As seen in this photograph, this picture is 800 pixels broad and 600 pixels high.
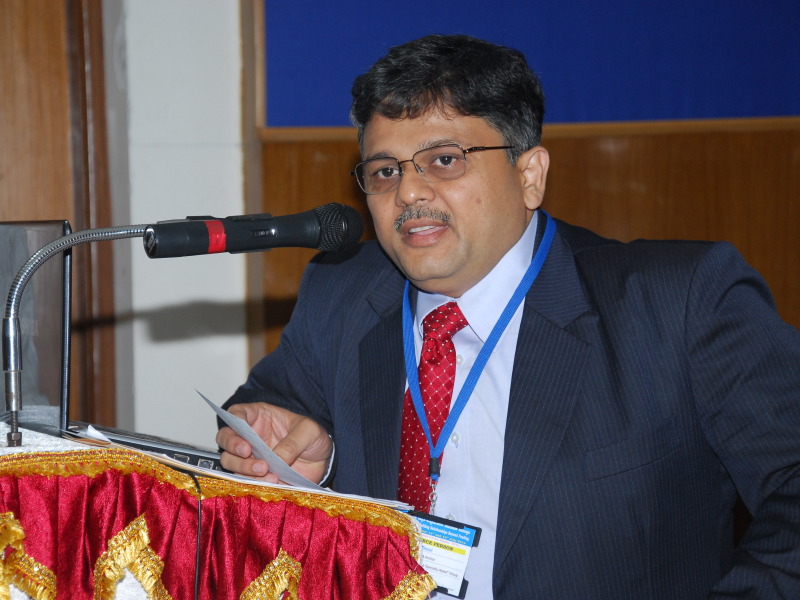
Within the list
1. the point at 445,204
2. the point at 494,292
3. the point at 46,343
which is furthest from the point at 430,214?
the point at 46,343

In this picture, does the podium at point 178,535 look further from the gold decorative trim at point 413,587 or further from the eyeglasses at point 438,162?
the eyeglasses at point 438,162

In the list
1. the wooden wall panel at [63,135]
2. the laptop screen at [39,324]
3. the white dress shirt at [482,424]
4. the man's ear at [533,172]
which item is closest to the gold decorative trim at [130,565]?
the laptop screen at [39,324]

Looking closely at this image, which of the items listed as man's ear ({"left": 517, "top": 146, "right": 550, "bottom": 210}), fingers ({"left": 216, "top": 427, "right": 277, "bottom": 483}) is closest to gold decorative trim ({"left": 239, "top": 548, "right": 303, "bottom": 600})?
fingers ({"left": 216, "top": 427, "right": 277, "bottom": 483})

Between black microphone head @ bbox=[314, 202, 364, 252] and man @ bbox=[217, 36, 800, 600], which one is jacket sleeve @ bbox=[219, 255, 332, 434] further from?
black microphone head @ bbox=[314, 202, 364, 252]

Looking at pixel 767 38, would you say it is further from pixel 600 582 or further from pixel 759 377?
pixel 600 582

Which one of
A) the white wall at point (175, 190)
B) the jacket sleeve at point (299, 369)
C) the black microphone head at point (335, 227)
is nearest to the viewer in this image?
the black microphone head at point (335, 227)

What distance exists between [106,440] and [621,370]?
901 millimetres

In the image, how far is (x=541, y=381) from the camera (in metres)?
1.53

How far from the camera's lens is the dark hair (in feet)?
5.16

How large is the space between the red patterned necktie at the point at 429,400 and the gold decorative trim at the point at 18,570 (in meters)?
0.69

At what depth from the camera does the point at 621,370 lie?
1507 mm

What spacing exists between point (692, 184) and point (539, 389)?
108cm

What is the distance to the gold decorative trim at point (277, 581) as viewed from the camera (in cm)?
113

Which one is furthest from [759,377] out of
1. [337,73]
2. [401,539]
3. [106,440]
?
[337,73]
